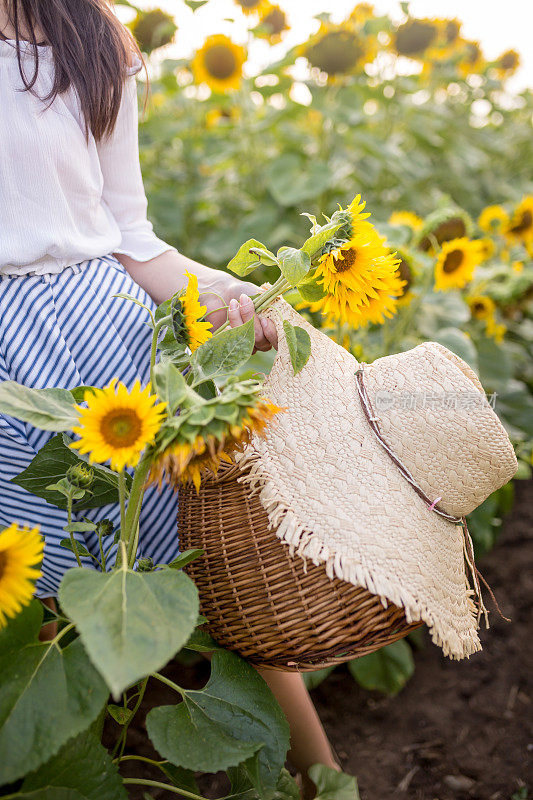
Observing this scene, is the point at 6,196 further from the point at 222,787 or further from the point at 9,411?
the point at 222,787

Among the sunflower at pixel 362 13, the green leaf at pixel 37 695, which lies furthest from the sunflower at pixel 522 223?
the green leaf at pixel 37 695

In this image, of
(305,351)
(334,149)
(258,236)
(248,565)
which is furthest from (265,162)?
(248,565)

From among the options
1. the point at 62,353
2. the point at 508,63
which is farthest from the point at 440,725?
the point at 508,63

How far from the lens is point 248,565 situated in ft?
2.06

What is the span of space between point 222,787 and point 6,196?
0.83 metres

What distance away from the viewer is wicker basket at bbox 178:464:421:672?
0.60 metres

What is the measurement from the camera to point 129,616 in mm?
470

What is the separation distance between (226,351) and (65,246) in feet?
0.80

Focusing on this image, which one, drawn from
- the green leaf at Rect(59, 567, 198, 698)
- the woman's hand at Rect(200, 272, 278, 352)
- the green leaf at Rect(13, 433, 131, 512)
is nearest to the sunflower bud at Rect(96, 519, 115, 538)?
the green leaf at Rect(13, 433, 131, 512)

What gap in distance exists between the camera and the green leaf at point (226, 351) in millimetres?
584

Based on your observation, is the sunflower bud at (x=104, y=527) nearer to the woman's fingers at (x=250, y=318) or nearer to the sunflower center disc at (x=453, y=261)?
the woman's fingers at (x=250, y=318)

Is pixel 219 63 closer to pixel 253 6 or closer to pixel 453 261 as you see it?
pixel 253 6

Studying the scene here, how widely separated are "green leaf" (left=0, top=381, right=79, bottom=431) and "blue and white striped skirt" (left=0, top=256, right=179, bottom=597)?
144mm

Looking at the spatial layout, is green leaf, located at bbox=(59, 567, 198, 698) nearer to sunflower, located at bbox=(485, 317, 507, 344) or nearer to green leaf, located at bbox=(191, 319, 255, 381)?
green leaf, located at bbox=(191, 319, 255, 381)
